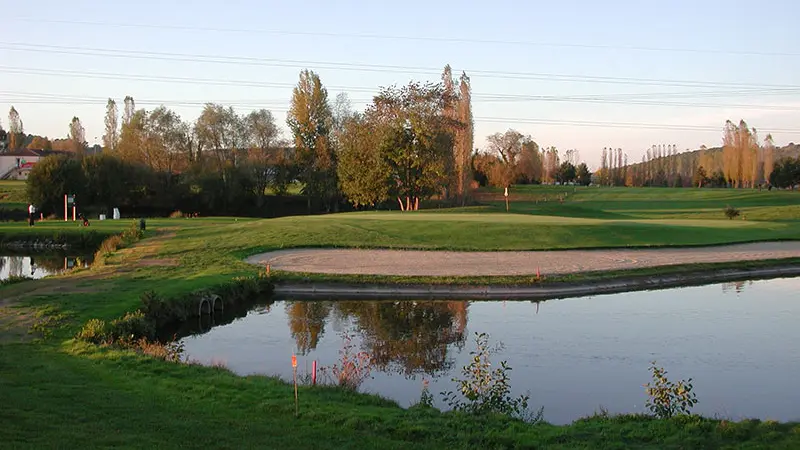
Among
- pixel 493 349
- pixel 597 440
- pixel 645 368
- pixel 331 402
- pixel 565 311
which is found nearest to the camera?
pixel 597 440

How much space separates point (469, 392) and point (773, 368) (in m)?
7.76

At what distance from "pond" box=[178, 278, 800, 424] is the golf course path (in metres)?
4.38

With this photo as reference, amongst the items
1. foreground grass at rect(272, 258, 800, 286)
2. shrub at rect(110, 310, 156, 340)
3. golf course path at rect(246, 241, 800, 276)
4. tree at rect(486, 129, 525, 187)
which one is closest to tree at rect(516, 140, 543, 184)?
tree at rect(486, 129, 525, 187)

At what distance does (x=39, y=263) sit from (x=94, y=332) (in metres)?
23.8

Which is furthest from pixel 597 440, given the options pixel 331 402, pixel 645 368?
pixel 645 368

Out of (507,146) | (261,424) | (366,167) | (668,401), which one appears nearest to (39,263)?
(261,424)

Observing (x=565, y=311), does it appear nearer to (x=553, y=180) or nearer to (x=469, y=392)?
(x=469, y=392)

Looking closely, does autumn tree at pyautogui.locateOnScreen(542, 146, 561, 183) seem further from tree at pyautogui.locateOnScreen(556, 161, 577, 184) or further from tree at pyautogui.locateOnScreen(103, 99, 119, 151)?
tree at pyautogui.locateOnScreen(103, 99, 119, 151)

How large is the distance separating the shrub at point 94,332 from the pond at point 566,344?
2.03 meters

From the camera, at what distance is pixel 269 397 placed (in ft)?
36.3

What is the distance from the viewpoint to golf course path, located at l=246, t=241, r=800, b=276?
2841 cm

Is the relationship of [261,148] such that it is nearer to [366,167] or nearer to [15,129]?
[366,167]

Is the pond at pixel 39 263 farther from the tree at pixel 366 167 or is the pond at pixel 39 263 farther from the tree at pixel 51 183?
the tree at pixel 366 167

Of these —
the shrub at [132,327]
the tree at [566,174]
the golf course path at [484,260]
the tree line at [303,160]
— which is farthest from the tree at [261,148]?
the tree at [566,174]
